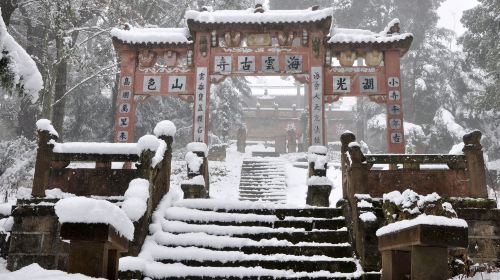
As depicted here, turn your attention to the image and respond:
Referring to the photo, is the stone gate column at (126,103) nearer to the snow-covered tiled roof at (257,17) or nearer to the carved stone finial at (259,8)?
the snow-covered tiled roof at (257,17)

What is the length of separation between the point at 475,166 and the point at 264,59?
7923 mm

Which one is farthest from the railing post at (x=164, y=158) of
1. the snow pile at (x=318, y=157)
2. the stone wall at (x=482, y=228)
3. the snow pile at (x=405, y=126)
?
the snow pile at (x=405, y=126)

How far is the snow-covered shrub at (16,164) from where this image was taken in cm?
1748

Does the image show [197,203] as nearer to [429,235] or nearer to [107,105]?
[429,235]

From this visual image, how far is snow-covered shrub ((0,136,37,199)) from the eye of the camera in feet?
57.4

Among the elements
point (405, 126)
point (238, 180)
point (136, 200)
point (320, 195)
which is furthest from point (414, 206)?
point (405, 126)

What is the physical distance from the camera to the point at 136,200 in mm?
7184

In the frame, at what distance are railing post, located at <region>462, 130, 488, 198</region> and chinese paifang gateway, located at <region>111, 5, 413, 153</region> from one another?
212 inches

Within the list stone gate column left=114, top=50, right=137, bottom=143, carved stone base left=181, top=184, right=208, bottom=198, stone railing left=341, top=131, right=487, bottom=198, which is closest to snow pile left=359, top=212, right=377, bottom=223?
stone railing left=341, top=131, right=487, bottom=198

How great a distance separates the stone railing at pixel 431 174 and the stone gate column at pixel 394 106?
503cm

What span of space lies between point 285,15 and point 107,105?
487 inches

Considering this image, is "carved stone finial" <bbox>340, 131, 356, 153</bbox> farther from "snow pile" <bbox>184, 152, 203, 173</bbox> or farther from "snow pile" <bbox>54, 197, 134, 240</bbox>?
"snow pile" <bbox>54, 197, 134, 240</bbox>

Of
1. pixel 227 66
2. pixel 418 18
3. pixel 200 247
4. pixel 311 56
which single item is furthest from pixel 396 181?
pixel 418 18

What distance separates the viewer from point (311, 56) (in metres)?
14.5
